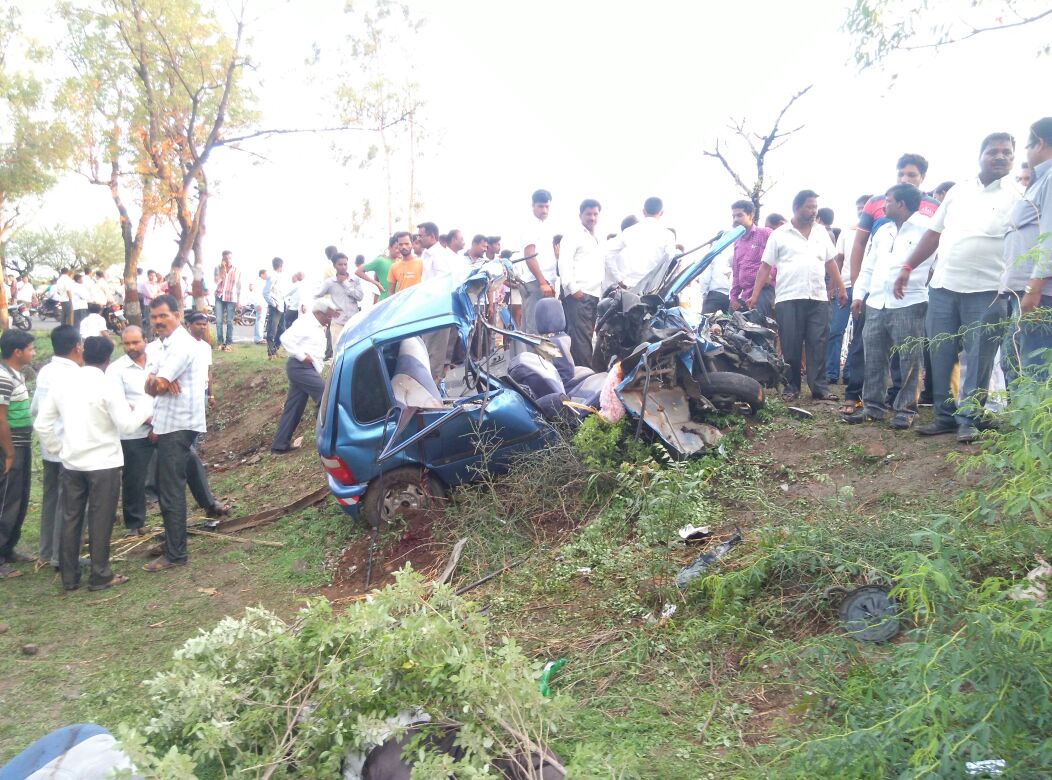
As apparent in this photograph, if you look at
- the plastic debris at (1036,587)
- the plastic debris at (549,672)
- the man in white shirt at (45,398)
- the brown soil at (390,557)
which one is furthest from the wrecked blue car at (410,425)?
the plastic debris at (1036,587)

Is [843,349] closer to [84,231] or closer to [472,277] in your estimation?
[472,277]

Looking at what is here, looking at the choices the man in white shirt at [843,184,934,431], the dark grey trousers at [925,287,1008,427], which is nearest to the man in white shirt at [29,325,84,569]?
the man in white shirt at [843,184,934,431]

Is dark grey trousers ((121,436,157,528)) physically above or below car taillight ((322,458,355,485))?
below

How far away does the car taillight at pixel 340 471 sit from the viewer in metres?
6.40

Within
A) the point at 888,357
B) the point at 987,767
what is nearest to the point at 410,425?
the point at 888,357

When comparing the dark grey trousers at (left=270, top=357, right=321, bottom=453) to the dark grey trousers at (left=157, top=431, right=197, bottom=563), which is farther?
the dark grey trousers at (left=270, top=357, right=321, bottom=453)

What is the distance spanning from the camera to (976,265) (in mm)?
5496

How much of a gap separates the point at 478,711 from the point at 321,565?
373cm

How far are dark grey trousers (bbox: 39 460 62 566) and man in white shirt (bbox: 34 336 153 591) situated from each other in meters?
0.52

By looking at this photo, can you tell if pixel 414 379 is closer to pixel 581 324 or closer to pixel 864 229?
pixel 581 324

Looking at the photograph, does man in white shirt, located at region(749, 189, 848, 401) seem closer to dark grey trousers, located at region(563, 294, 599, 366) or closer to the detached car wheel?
dark grey trousers, located at region(563, 294, 599, 366)

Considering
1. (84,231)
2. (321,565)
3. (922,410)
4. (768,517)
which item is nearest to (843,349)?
(922,410)

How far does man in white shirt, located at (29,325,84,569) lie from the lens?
6148mm

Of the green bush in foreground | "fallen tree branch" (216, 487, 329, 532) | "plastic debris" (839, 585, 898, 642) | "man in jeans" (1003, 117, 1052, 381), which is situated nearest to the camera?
the green bush in foreground
